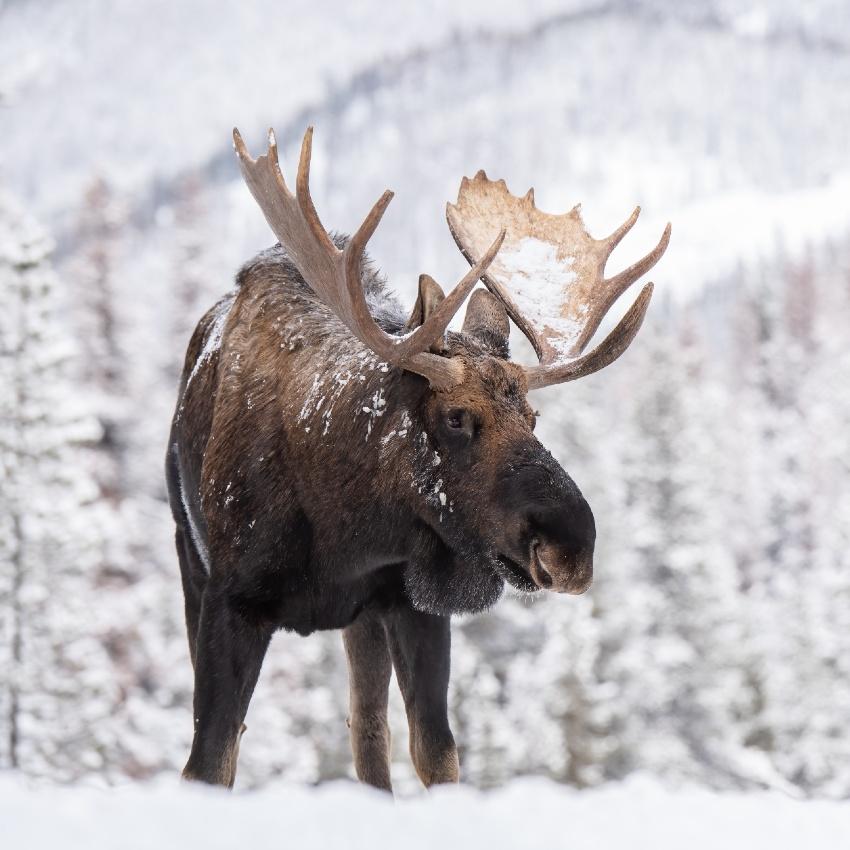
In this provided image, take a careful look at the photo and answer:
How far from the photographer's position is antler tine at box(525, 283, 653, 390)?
532 centimetres

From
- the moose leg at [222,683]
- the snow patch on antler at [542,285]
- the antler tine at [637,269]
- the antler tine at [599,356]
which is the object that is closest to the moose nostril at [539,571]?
the antler tine at [599,356]

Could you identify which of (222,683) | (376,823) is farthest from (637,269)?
(376,823)

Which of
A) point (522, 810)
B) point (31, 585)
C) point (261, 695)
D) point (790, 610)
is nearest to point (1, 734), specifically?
point (31, 585)

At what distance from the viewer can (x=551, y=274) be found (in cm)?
613

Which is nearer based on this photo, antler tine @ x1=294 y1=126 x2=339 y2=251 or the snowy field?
the snowy field

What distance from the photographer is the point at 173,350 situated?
32812 millimetres

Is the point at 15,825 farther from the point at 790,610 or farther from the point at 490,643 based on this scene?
the point at 790,610

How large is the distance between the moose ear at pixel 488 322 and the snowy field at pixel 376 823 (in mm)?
2195

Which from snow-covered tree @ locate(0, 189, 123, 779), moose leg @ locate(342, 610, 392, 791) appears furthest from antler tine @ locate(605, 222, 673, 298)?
snow-covered tree @ locate(0, 189, 123, 779)

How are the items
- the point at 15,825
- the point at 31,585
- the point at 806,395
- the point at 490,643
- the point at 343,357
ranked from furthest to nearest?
the point at 806,395 → the point at 490,643 → the point at 31,585 → the point at 343,357 → the point at 15,825

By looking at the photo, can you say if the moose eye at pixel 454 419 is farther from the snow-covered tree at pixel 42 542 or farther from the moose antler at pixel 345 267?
the snow-covered tree at pixel 42 542

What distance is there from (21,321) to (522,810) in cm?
1793

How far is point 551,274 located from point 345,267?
1.49 metres

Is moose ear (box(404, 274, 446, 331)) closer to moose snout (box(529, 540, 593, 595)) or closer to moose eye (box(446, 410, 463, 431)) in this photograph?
moose eye (box(446, 410, 463, 431))
